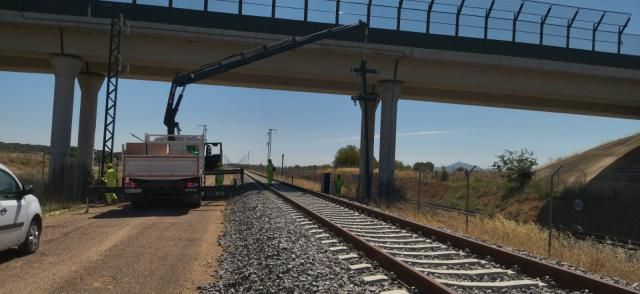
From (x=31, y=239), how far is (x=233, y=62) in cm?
1773

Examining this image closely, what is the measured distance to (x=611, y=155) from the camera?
41688 mm

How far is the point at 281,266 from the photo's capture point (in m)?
8.29

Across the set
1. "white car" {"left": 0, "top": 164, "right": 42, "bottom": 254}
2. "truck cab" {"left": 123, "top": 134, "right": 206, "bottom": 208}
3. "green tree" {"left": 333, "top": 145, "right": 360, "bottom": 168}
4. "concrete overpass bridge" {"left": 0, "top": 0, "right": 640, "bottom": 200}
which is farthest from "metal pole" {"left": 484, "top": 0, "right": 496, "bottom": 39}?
"green tree" {"left": 333, "top": 145, "right": 360, "bottom": 168}

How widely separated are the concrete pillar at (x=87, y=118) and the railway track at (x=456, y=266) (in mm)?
19773

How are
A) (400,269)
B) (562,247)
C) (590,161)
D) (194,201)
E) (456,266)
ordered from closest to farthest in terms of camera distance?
(400,269), (456,266), (562,247), (194,201), (590,161)

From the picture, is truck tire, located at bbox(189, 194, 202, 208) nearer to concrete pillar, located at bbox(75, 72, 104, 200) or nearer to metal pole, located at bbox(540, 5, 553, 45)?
concrete pillar, located at bbox(75, 72, 104, 200)

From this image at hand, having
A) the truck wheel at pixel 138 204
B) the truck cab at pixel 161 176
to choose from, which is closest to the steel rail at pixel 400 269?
the truck cab at pixel 161 176

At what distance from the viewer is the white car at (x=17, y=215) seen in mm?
8695

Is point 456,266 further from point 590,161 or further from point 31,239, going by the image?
point 590,161

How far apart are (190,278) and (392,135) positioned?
23.9m

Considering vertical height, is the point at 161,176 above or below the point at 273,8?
below

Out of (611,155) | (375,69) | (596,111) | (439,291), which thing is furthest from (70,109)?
(611,155)

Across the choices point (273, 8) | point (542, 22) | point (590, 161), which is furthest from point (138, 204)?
point (590, 161)

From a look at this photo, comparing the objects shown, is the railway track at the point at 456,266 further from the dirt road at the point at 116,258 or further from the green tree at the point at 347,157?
the green tree at the point at 347,157
